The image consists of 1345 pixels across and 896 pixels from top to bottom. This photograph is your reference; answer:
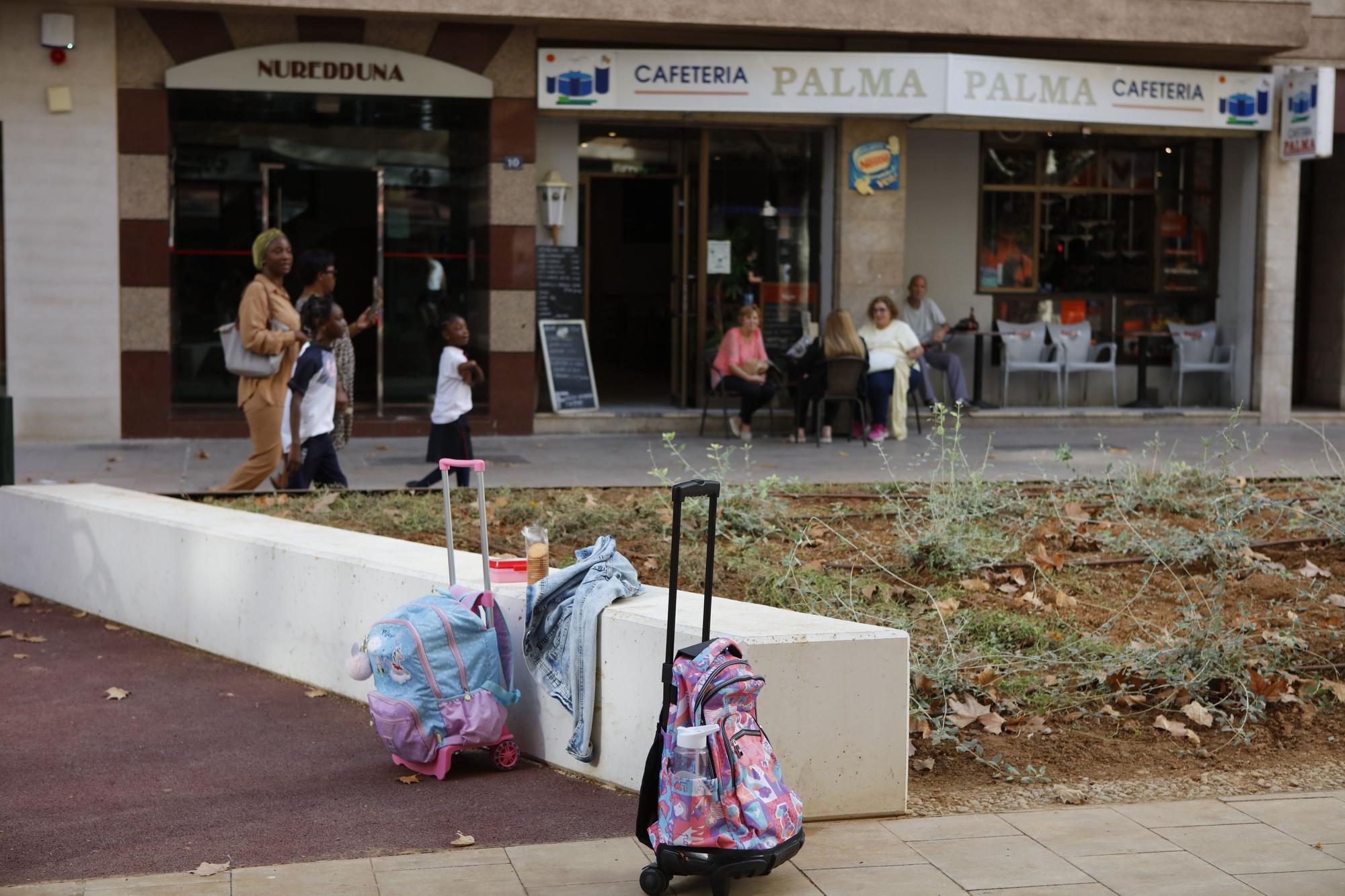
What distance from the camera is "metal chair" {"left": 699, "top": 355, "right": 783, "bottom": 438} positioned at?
15180 millimetres

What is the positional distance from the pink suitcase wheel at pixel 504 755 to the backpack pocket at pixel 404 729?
0.23 meters

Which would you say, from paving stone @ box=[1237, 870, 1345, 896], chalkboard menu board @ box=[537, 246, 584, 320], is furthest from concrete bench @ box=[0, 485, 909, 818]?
chalkboard menu board @ box=[537, 246, 584, 320]

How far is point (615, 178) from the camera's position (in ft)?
54.2

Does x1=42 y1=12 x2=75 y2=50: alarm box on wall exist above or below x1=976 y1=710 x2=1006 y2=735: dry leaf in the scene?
above

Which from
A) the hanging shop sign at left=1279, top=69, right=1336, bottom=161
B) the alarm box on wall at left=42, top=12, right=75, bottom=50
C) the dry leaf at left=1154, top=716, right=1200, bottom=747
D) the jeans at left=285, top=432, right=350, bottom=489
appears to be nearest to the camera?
the dry leaf at left=1154, top=716, right=1200, bottom=747

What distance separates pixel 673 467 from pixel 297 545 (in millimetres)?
6086

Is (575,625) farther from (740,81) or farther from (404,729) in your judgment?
(740,81)

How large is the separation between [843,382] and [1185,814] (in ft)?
32.1

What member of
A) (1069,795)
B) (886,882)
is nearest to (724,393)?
(1069,795)

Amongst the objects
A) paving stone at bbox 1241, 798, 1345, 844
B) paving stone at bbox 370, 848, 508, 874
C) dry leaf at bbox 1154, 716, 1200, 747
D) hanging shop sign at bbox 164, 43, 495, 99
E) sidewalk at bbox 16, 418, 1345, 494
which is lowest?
paving stone at bbox 370, 848, 508, 874

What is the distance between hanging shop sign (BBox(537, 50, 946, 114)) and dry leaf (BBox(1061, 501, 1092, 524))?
25.1 feet

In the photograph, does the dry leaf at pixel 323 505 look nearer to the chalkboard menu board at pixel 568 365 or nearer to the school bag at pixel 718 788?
the school bag at pixel 718 788

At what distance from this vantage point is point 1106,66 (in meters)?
16.2

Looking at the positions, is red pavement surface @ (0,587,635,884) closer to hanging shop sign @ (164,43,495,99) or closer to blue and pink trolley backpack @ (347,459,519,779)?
blue and pink trolley backpack @ (347,459,519,779)
